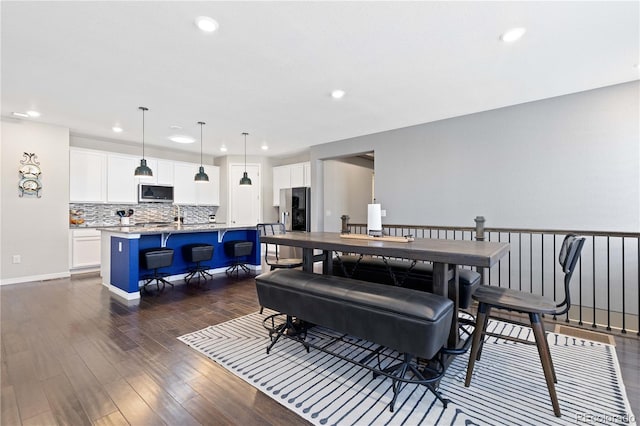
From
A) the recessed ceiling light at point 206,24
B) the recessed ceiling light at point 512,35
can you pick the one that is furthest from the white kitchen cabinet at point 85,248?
the recessed ceiling light at point 512,35

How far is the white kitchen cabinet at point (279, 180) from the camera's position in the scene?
24.6ft

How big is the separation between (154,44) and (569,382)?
13.7ft

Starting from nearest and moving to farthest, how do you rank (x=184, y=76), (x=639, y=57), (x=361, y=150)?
(x=639, y=57)
(x=184, y=76)
(x=361, y=150)

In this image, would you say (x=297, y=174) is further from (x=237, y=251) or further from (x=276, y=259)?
(x=276, y=259)

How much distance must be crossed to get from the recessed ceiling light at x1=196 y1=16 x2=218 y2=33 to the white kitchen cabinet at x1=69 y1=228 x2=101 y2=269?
4.94 metres

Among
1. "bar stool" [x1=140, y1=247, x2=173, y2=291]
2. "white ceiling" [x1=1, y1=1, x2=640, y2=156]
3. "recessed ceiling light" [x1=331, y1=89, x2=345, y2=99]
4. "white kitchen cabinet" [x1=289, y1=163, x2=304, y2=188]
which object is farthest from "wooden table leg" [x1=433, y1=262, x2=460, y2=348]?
"white kitchen cabinet" [x1=289, y1=163, x2=304, y2=188]

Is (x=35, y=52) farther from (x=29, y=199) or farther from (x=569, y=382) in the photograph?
(x=569, y=382)

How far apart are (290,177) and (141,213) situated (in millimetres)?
3612

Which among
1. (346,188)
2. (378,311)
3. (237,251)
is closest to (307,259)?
(378,311)

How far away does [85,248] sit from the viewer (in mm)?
5371

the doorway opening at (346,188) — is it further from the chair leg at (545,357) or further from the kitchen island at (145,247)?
the chair leg at (545,357)

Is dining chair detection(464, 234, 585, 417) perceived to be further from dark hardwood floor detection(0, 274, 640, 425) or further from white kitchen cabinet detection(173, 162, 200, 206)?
white kitchen cabinet detection(173, 162, 200, 206)

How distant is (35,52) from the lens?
257cm

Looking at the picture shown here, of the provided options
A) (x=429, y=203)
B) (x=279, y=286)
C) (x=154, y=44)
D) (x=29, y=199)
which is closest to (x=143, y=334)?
(x=279, y=286)
